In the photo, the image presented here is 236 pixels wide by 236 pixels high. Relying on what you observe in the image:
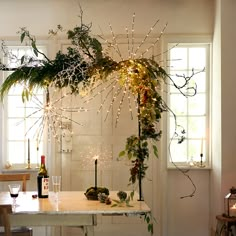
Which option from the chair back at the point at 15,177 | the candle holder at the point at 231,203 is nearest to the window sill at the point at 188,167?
the candle holder at the point at 231,203

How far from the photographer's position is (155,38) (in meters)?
5.05

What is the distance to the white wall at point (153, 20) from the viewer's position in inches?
199

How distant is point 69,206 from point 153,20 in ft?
8.66

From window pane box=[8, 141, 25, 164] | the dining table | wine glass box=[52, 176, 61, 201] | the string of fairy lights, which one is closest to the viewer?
the dining table

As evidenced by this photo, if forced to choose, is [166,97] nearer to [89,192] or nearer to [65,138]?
[65,138]

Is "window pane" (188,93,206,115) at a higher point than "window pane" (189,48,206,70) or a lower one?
lower

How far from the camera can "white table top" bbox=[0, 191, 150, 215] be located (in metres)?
3.08

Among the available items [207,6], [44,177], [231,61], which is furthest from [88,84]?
[207,6]

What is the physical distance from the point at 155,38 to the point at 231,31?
0.86 meters

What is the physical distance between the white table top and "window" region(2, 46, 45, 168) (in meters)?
1.45

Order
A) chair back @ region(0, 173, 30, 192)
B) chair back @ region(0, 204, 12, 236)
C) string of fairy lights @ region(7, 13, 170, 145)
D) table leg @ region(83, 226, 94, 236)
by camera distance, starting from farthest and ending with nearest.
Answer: chair back @ region(0, 173, 30, 192) < string of fairy lights @ region(7, 13, 170, 145) < table leg @ region(83, 226, 94, 236) < chair back @ region(0, 204, 12, 236)

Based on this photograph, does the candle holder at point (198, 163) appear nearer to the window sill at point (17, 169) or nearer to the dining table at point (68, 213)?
the window sill at point (17, 169)

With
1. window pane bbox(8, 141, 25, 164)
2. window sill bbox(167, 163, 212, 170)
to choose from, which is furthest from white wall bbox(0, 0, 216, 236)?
window pane bbox(8, 141, 25, 164)

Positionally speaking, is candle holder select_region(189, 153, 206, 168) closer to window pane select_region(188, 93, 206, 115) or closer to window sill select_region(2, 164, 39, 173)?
window pane select_region(188, 93, 206, 115)
